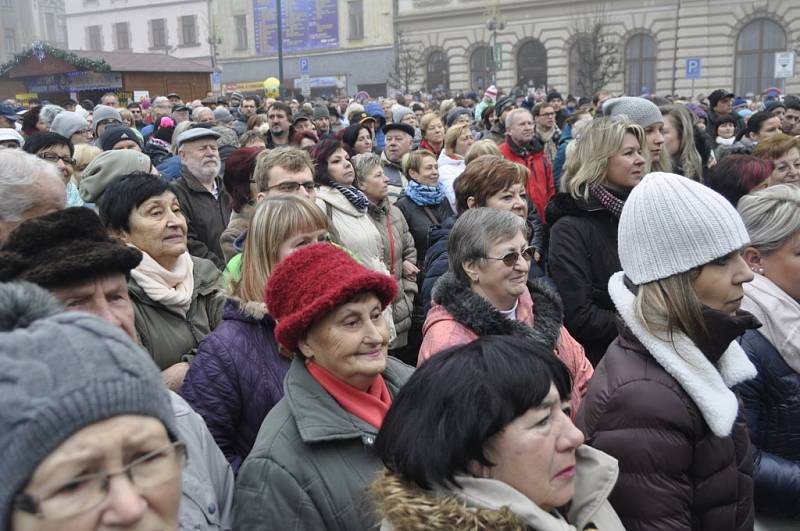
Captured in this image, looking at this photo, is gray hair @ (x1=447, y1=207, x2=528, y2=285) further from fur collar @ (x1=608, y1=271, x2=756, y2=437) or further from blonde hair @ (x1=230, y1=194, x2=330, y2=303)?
fur collar @ (x1=608, y1=271, x2=756, y2=437)

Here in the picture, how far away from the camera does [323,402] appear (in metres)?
2.34

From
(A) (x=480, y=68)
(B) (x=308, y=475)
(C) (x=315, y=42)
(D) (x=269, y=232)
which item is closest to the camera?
(B) (x=308, y=475)

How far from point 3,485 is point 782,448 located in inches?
101

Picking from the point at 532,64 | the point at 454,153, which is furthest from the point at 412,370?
the point at 532,64

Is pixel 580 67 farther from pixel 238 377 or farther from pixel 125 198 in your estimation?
pixel 238 377

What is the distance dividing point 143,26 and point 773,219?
67.1 meters

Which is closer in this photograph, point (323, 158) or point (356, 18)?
point (323, 158)

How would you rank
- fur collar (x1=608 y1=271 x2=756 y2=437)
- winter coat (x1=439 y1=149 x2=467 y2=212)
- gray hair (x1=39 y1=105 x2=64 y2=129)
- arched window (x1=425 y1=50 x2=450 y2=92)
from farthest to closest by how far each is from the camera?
arched window (x1=425 y1=50 x2=450 y2=92) → gray hair (x1=39 y1=105 x2=64 y2=129) → winter coat (x1=439 y1=149 x2=467 y2=212) → fur collar (x1=608 y1=271 x2=756 y2=437)

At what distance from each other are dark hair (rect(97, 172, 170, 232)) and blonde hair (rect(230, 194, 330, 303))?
0.63m

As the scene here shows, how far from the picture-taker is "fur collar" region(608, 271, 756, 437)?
2.23m

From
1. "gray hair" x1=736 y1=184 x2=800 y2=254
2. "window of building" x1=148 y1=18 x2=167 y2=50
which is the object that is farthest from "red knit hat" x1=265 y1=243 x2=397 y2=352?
"window of building" x1=148 y1=18 x2=167 y2=50

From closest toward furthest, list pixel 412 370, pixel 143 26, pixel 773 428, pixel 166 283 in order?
pixel 773 428, pixel 412 370, pixel 166 283, pixel 143 26

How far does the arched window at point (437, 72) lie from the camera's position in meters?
46.2

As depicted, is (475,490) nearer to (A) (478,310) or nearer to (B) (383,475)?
(B) (383,475)
